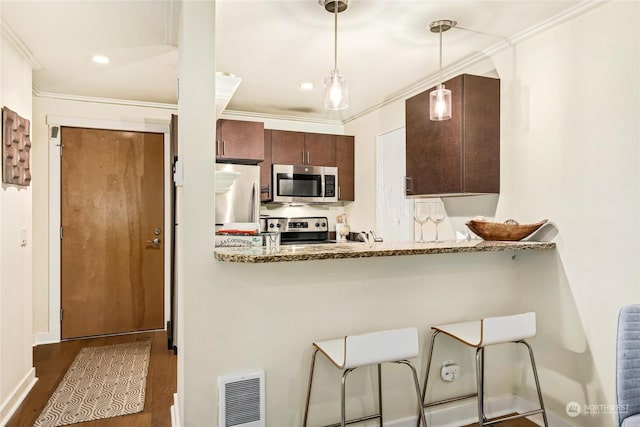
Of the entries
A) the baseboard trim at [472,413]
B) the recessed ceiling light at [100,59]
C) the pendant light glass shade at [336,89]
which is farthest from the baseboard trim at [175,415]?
the recessed ceiling light at [100,59]

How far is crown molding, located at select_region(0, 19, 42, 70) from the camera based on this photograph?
7.58 ft

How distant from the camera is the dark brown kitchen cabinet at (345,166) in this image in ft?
14.7

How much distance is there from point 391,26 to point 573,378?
2259 mm

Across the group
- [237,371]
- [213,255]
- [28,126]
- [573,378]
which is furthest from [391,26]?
[28,126]

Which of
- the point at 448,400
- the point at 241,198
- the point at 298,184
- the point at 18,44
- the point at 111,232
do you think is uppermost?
the point at 18,44

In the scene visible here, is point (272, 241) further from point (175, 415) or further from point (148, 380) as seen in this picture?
point (148, 380)

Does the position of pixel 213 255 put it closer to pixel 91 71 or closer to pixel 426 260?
pixel 426 260

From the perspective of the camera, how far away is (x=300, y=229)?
448 centimetres

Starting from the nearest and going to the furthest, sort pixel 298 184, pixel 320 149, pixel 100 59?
pixel 100 59
pixel 298 184
pixel 320 149

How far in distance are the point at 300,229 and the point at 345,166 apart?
0.89 metres

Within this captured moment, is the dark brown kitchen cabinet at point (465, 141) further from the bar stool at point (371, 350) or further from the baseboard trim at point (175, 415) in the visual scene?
the baseboard trim at point (175, 415)

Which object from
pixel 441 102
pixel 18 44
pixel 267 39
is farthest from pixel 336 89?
pixel 18 44

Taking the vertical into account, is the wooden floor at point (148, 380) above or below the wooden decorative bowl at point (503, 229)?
below

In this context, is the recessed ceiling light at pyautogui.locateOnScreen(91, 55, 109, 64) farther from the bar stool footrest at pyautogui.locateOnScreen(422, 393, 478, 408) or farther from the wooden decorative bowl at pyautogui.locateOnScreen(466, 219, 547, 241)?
the bar stool footrest at pyautogui.locateOnScreen(422, 393, 478, 408)
